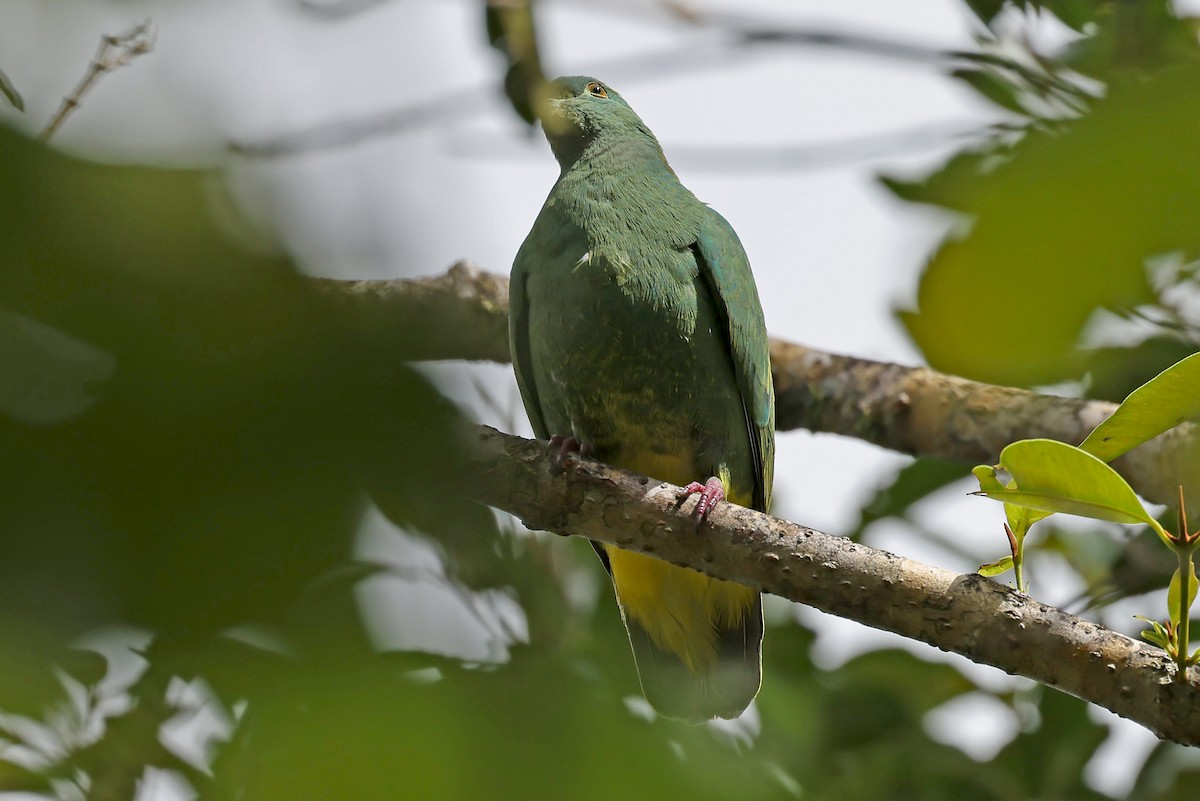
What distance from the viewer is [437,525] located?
617 millimetres

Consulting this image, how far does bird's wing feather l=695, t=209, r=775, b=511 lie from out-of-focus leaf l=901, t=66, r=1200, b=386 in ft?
7.12

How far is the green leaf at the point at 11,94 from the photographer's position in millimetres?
471

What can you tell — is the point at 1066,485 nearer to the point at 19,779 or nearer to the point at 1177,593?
the point at 1177,593

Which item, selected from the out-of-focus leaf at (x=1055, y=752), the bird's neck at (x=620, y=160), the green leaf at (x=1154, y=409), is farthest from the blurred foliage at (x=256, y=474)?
the out-of-focus leaf at (x=1055, y=752)

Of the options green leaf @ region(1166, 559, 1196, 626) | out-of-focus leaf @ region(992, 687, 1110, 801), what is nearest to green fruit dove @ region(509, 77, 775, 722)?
out-of-focus leaf @ region(992, 687, 1110, 801)

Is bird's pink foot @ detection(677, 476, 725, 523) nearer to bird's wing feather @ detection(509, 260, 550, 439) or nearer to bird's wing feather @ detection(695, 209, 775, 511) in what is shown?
bird's wing feather @ detection(695, 209, 775, 511)

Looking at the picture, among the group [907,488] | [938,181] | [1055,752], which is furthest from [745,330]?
[1055,752]

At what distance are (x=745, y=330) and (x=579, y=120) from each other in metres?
1.09

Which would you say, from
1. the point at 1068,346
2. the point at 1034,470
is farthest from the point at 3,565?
the point at 1034,470

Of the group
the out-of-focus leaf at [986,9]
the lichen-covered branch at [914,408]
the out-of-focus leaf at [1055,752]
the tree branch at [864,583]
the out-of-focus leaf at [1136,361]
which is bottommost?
the out-of-focus leaf at [1055,752]

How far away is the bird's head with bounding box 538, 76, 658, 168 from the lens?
3959mm

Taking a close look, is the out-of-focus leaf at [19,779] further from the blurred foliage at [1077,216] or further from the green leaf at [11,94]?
the blurred foliage at [1077,216]

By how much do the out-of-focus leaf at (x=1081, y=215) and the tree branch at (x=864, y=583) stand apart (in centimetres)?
87

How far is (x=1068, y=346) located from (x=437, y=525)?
81 cm
